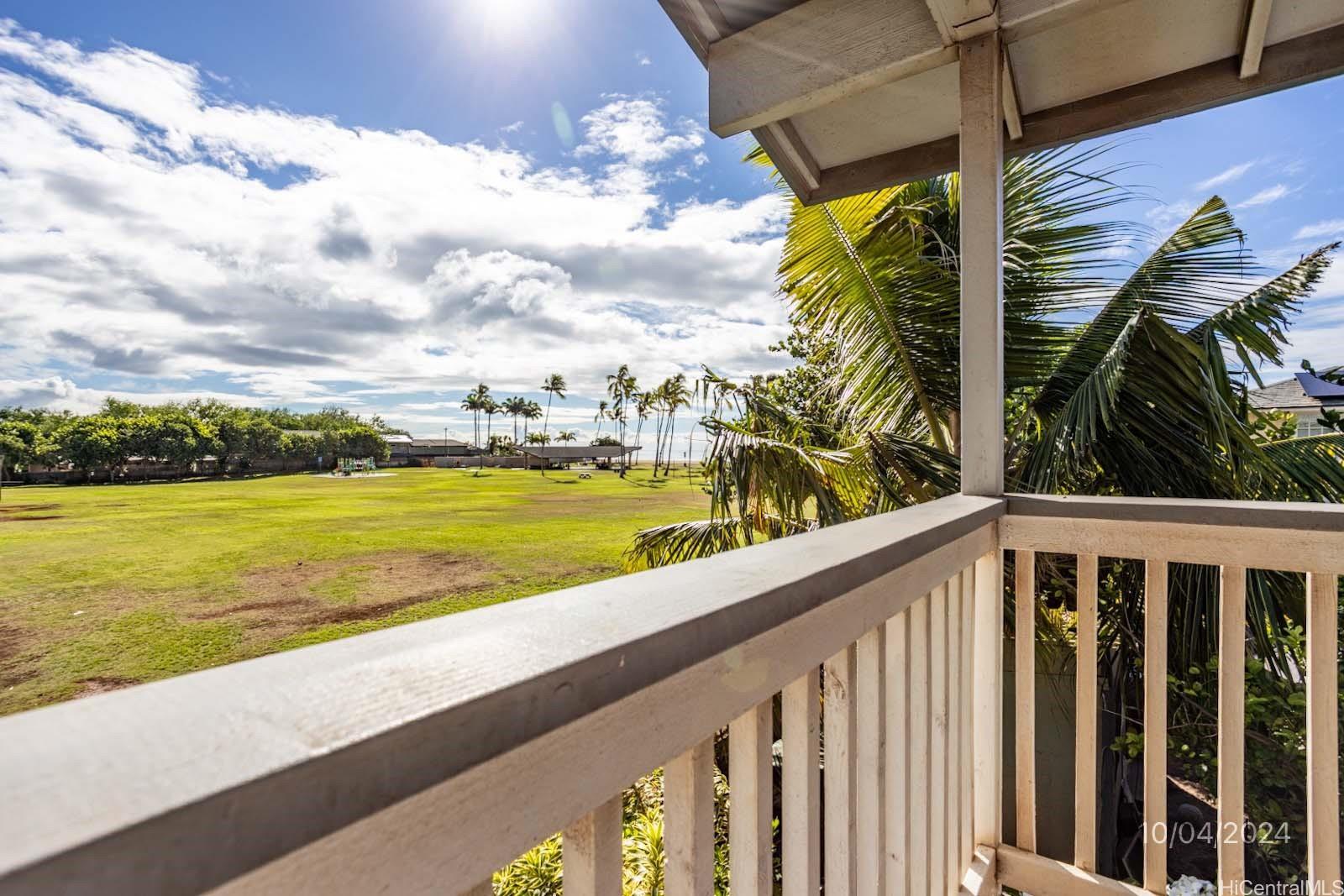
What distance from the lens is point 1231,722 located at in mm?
1177

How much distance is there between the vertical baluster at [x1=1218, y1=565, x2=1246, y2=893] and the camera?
1166mm

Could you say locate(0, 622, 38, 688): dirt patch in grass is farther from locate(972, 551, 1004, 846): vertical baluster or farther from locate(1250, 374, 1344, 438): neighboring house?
locate(1250, 374, 1344, 438): neighboring house

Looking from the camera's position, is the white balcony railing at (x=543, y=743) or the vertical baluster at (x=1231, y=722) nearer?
the white balcony railing at (x=543, y=743)

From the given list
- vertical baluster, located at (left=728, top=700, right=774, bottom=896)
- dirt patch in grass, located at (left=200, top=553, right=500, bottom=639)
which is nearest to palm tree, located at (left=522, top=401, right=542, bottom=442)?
dirt patch in grass, located at (left=200, top=553, right=500, bottom=639)

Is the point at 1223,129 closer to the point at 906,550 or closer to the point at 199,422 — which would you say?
the point at 906,550

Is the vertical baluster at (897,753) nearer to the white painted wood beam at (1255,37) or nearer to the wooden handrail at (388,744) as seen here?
the wooden handrail at (388,744)

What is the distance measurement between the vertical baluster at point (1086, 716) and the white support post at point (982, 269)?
252 mm

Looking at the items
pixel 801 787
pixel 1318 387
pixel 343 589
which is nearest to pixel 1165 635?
pixel 801 787

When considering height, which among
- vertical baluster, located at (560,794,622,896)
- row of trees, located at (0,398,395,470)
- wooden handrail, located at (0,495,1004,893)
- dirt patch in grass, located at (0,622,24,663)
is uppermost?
row of trees, located at (0,398,395,470)

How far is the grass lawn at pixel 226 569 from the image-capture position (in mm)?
2438

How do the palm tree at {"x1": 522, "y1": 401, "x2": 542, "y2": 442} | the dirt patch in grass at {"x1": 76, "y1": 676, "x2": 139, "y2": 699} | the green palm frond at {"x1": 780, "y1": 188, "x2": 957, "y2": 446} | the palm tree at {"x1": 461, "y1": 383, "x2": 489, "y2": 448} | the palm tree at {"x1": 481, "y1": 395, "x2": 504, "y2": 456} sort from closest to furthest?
1. the dirt patch in grass at {"x1": 76, "y1": 676, "x2": 139, "y2": 699}
2. the green palm frond at {"x1": 780, "y1": 188, "x2": 957, "y2": 446}
3. the palm tree at {"x1": 461, "y1": 383, "x2": 489, "y2": 448}
4. the palm tree at {"x1": 522, "y1": 401, "x2": 542, "y2": 442}
5. the palm tree at {"x1": 481, "y1": 395, "x2": 504, "y2": 456}

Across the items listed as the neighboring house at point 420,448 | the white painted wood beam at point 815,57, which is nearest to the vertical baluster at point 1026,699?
the white painted wood beam at point 815,57

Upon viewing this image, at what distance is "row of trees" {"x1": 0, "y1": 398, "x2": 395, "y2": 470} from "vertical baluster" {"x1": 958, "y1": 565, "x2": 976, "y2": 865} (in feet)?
10.9
